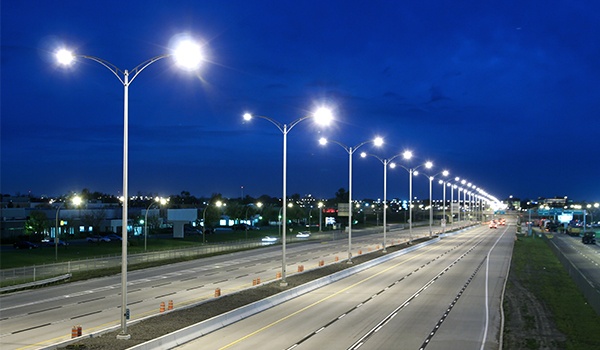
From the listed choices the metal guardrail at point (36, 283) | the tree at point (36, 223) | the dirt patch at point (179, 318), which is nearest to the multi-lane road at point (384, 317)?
the dirt patch at point (179, 318)

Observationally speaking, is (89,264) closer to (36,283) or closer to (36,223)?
(36,283)

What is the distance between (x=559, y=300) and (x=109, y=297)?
24312 mm

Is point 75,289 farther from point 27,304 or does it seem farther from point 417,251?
point 417,251

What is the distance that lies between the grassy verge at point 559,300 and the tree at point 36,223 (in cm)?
5626

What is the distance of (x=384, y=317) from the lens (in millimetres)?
28109

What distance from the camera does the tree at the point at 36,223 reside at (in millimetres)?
81062

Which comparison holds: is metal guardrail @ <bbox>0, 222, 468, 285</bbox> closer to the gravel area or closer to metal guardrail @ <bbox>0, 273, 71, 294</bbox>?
metal guardrail @ <bbox>0, 273, 71, 294</bbox>

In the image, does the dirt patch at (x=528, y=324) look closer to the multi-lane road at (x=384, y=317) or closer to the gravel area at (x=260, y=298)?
the gravel area at (x=260, y=298)

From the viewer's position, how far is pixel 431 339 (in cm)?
2328

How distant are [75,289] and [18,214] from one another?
57.4 metres

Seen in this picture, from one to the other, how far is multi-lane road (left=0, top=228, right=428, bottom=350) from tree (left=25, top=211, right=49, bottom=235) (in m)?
31.4

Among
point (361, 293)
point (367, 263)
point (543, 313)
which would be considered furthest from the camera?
point (367, 263)

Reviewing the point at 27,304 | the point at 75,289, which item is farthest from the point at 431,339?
the point at 75,289

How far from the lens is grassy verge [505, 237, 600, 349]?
Answer: 24.6 metres
